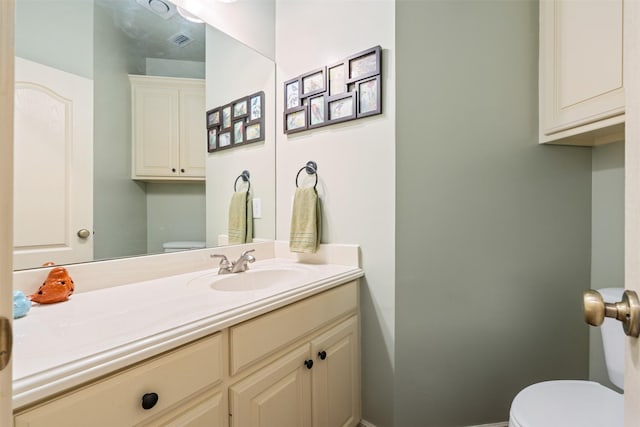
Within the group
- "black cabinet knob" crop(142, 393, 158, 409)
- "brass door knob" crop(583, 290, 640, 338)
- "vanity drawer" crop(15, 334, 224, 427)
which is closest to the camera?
"brass door knob" crop(583, 290, 640, 338)

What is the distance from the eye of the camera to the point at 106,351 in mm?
580

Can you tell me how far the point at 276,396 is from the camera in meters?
0.96

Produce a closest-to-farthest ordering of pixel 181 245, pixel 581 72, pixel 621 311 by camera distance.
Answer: pixel 621 311 < pixel 581 72 < pixel 181 245

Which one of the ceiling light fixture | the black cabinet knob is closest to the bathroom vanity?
the black cabinet knob

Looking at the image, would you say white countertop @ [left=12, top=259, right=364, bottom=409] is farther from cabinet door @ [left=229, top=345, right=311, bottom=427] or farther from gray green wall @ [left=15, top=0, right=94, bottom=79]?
gray green wall @ [left=15, top=0, right=94, bottom=79]

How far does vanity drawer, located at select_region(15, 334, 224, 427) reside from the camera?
522 millimetres

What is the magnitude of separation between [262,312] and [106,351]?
0.40 meters

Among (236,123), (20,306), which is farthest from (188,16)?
(20,306)

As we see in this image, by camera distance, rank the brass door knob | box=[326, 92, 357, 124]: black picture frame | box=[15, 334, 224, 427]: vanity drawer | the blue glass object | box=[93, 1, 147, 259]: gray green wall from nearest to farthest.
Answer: the brass door knob
box=[15, 334, 224, 427]: vanity drawer
the blue glass object
box=[93, 1, 147, 259]: gray green wall
box=[326, 92, 357, 124]: black picture frame

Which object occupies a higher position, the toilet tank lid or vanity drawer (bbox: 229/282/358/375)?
the toilet tank lid

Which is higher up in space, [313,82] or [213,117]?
[313,82]

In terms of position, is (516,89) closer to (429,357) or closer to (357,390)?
(429,357)

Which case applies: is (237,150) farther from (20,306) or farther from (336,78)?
(20,306)

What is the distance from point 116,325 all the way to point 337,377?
904mm
